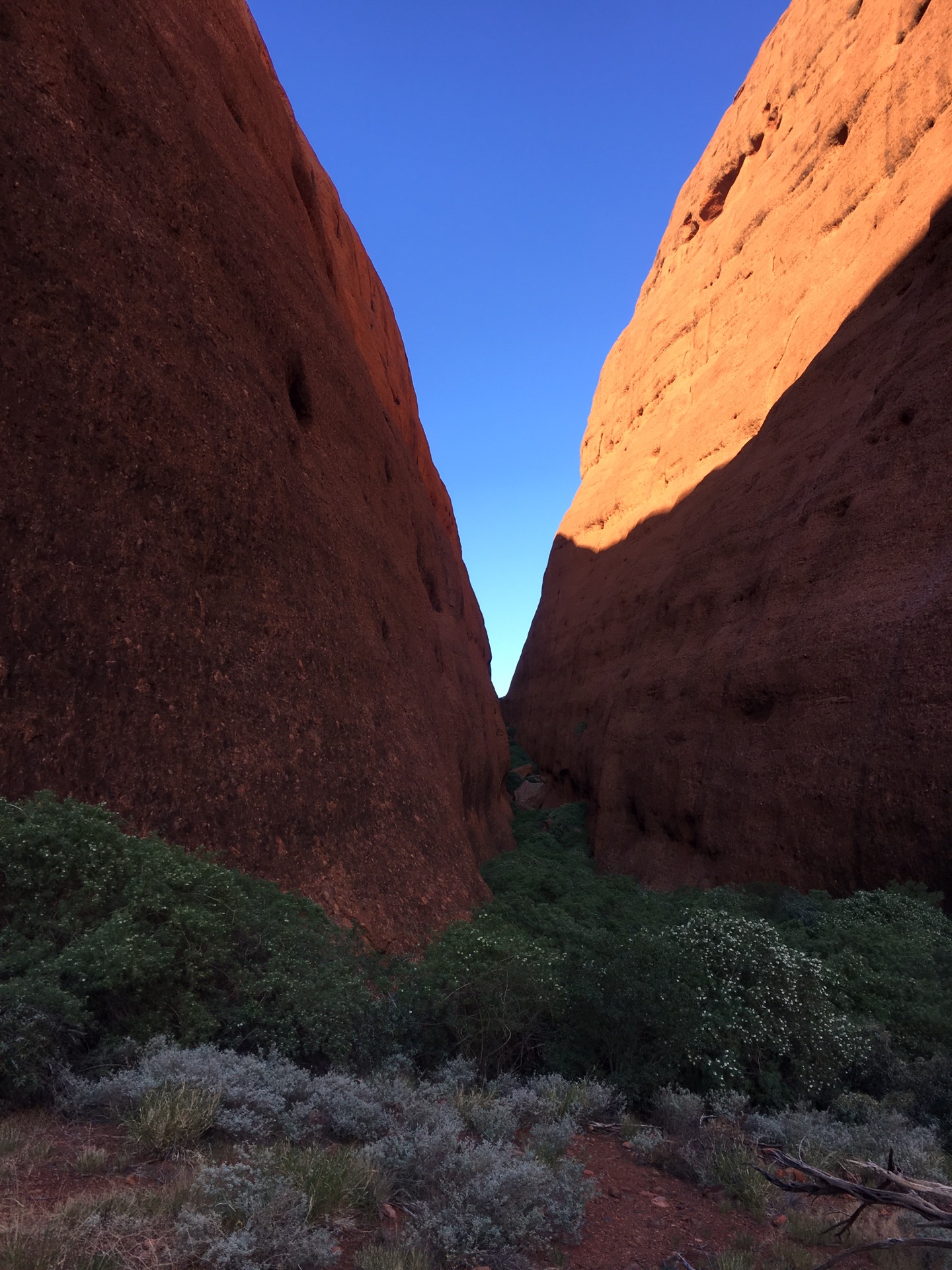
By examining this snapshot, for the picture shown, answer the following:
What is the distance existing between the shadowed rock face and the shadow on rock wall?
5.39 m

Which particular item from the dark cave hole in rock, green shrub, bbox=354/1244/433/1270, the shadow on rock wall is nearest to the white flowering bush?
green shrub, bbox=354/1244/433/1270

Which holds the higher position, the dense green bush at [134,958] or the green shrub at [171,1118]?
the dense green bush at [134,958]

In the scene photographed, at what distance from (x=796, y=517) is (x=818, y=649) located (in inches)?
133

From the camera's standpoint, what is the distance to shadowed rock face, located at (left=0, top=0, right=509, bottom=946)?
20.4 feet

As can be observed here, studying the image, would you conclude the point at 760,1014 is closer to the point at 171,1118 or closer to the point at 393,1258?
the point at 393,1258

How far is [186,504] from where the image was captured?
7.55 meters

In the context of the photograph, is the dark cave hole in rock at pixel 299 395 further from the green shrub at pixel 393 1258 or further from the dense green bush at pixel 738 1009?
the green shrub at pixel 393 1258

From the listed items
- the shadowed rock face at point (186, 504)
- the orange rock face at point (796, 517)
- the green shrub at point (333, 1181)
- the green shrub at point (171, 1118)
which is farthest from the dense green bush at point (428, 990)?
the orange rock face at point (796, 517)

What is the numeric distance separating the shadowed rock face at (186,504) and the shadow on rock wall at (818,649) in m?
5.39

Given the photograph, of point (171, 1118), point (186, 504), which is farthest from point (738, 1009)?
point (186, 504)

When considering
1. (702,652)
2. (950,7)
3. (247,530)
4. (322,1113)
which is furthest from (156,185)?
(950,7)

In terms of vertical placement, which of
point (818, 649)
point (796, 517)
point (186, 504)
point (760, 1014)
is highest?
point (796, 517)

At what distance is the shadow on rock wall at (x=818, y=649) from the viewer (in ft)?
32.7

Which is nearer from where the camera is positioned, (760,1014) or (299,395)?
(760,1014)
